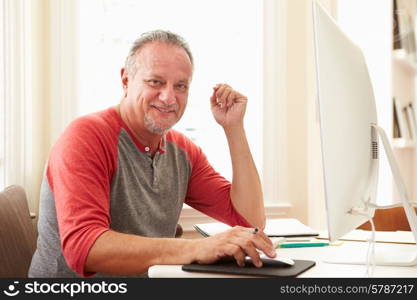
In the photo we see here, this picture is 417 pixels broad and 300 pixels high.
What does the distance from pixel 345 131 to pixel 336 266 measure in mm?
323

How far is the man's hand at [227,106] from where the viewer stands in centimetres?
179

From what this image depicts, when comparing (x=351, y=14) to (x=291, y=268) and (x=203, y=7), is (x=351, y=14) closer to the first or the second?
(x=203, y=7)

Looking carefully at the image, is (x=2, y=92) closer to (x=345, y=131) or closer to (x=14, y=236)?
(x=14, y=236)

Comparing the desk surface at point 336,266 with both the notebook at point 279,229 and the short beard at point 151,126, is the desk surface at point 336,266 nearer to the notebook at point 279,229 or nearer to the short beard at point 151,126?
the notebook at point 279,229

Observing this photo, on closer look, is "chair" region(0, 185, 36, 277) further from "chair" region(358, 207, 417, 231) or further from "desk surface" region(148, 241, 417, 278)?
"chair" region(358, 207, 417, 231)

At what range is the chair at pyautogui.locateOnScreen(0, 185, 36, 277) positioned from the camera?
1.69 metres

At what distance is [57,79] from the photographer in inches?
109

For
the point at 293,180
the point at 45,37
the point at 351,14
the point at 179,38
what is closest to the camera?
the point at 179,38

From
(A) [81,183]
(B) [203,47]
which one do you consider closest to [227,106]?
(A) [81,183]

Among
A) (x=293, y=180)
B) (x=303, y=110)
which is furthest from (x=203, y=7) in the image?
(x=293, y=180)

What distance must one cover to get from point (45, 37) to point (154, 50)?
4.45 ft

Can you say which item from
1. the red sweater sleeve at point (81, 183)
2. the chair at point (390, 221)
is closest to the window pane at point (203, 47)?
the chair at point (390, 221)

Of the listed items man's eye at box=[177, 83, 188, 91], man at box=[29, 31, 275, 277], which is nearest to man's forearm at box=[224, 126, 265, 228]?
man at box=[29, 31, 275, 277]

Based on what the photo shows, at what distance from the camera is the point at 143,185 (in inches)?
63.2
